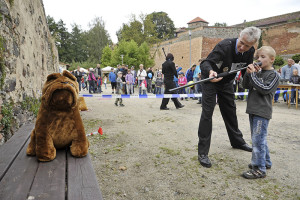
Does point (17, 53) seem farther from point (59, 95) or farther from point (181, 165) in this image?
point (181, 165)

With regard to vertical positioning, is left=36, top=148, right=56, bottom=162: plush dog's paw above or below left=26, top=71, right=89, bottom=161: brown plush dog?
below

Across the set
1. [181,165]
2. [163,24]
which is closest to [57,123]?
[181,165]

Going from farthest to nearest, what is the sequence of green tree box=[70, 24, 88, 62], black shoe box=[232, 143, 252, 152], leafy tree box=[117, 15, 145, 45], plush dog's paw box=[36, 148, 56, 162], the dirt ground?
green tree box=[70, 24, 88, 62] → leafy tree box=[117, 15, 145, 45] → black shoe box=[232, 143, 252, 152] → the dirt ground → plush dog's paw box=[36, 148, 56, 162]

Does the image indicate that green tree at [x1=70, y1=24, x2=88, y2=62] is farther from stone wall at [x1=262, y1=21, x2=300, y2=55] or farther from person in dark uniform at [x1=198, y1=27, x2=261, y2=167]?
person in dark uniform at [x1=198, y1=27, x2=261, y2=167]

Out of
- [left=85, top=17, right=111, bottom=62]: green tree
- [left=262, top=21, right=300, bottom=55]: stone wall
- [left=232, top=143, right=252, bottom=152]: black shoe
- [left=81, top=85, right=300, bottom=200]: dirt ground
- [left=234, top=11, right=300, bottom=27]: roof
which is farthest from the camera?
[left=85, top=17, right=111, bottom=62]: green tree

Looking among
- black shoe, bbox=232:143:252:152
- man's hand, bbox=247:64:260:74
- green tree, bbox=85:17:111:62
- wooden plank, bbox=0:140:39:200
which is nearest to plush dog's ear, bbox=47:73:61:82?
wooden plank, bbox=0:140:39:200

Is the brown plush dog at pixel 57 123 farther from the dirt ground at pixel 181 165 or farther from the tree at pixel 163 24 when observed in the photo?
the tree at pixel 163 24

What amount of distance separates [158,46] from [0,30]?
122 ft

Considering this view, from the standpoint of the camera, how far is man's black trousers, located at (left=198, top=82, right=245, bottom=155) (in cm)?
322

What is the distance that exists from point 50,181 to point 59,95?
0.78 meters

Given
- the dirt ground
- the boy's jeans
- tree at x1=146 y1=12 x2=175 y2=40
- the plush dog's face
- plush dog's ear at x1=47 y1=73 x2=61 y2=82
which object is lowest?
the dirt ground

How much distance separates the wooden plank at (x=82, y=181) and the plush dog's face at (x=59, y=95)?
1.78 ft

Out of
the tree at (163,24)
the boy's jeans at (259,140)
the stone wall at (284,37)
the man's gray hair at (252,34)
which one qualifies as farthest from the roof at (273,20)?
the boy's jeans at (259,140)

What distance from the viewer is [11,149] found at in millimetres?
2236
